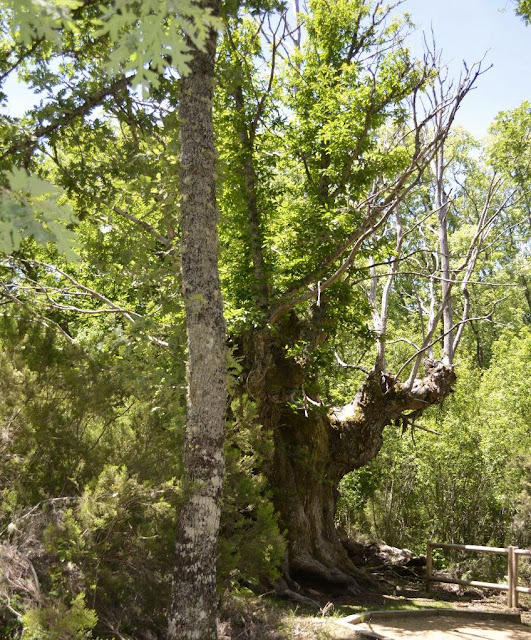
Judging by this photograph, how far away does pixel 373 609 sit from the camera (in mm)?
9258

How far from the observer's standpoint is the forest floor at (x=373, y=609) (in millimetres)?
6785

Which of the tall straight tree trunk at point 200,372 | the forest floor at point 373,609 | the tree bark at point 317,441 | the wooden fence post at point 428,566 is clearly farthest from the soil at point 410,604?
the tall straight tree trunk at point 200,372

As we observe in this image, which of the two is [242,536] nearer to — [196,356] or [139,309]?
[196,356]

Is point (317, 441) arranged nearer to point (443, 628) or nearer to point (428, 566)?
point (428, 566)

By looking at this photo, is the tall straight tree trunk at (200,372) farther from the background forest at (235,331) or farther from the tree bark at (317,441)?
the tree bark at (317,441)

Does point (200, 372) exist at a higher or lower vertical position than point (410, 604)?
higher

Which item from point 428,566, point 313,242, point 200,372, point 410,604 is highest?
point 313,242

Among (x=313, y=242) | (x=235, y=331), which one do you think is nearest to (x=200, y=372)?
(x=235, y=331)

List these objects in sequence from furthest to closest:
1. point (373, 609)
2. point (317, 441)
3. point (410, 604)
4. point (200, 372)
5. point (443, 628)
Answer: point (317, 441) < point (410, 604) < point (373, 609) < point (443, 628) < point (200, 372)

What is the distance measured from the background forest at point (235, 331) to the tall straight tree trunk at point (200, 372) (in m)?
0.27

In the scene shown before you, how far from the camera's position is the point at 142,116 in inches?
307

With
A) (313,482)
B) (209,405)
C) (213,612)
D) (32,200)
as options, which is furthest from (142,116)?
(313,482)

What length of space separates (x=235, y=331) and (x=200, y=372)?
3841mm

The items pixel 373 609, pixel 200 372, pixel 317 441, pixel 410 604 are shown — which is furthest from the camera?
pixel 317 441
